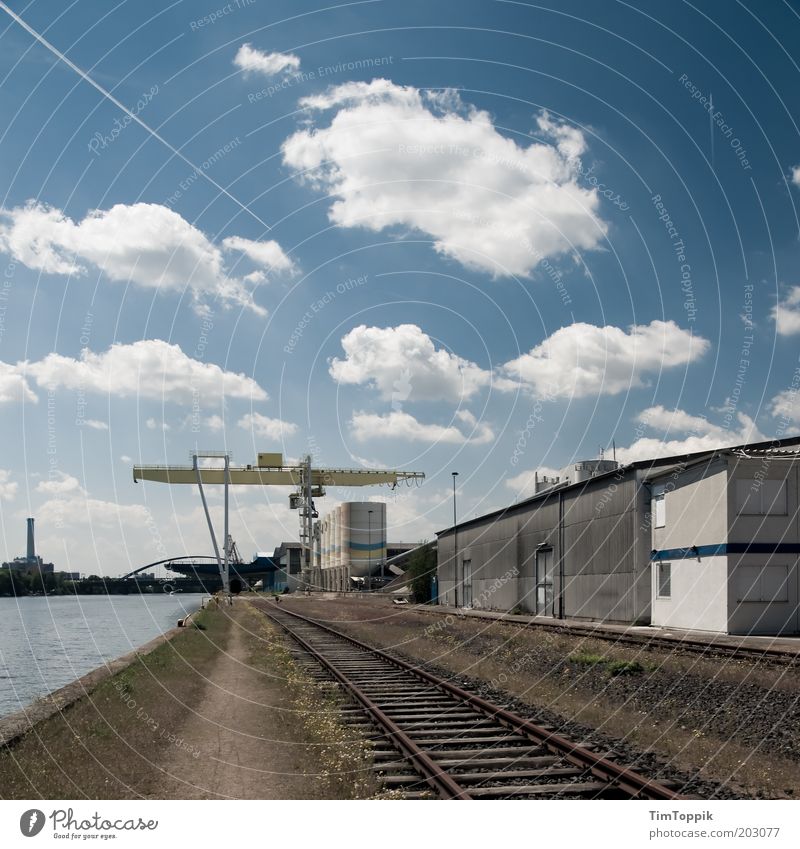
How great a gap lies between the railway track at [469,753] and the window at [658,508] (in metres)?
17.7

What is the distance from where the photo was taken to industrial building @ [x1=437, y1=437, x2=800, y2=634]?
92.4ft

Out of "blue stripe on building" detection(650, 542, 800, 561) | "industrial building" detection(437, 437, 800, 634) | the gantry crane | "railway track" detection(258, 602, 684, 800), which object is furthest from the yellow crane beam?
"railway track" detection(258, 602, 684, 800)

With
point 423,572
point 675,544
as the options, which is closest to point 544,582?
point 675,544

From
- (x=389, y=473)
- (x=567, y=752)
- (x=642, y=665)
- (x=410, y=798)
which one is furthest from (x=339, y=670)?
(x=389, y=473)

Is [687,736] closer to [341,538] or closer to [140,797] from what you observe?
[140,797]

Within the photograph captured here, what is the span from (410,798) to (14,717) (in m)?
8.47

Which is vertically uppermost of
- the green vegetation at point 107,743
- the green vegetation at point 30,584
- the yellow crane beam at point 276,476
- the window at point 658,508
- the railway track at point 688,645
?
the yellow crane beam at point 276,476

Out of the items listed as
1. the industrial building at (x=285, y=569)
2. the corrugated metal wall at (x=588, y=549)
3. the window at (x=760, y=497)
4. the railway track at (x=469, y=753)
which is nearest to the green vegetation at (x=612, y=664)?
the railway track at (x=469, y=753)

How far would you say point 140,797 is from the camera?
8.93 meters

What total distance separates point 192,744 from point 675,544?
2354 centimetres

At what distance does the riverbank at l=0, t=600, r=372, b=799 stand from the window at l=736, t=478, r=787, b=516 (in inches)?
637

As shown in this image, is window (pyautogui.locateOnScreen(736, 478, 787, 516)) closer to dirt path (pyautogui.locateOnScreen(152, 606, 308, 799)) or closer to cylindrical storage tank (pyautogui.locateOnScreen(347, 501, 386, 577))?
dirt path (pyautogui.locateOnScreen(152, 606, 308, 799))

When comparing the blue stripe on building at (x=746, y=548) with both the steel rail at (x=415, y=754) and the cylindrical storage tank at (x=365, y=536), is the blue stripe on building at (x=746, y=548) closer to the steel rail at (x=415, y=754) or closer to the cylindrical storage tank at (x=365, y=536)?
the steel rail at (x=415, y=754)

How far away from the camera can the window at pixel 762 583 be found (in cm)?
2805
